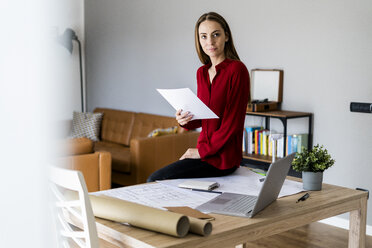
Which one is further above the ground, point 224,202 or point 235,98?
point 235,98

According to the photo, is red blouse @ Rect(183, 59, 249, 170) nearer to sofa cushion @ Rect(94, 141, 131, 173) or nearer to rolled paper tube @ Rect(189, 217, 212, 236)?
rolled paper tube @ Rect(189, 217, 212, 236)

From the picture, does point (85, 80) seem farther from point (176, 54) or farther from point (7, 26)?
point (176, 54)

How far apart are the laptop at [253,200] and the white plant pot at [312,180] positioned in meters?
0.24

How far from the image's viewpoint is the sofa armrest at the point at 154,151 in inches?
187

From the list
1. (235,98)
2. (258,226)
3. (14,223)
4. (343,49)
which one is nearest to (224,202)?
(258,226)

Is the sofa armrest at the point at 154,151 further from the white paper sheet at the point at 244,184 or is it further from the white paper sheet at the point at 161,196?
the white paper sheet at the point at 161,196

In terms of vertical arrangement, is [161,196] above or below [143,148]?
above

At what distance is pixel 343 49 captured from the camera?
394 cm

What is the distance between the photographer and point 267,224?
68.2 inches

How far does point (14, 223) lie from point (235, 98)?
8.63ft

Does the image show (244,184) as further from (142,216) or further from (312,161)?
(142,216)

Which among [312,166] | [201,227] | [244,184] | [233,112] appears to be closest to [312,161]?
[312,166]

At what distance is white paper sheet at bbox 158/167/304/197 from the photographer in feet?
6.83

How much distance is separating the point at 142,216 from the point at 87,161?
2.64 meters
